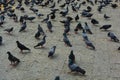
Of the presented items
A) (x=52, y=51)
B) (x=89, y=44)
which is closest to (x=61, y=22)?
(x=89, y=44)

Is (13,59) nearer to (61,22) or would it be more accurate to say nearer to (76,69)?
(76,69)

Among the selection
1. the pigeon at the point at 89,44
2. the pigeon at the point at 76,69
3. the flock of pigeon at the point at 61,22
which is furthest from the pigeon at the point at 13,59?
the pigeon at the point at 89,44

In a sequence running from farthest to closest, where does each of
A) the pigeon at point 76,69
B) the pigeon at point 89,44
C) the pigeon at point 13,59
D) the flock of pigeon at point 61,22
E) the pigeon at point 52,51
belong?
the pigeon at point 89,44 → the pigeon at point 52,51 → the flock of pigeon at point 61,22 → the pigeon at point 13,59 → the pigeon at point 76,69

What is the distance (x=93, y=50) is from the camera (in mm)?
14797

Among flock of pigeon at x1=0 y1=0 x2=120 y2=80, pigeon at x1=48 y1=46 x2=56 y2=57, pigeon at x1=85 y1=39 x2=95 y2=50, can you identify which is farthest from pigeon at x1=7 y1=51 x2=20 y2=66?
pigeon at x1=85 y1=39 x2=95 y2=50

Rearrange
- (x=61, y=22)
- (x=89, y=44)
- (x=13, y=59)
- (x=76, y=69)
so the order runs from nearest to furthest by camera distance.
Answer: (x=76, y=69) < (x=13, y=59) < (x=89, y=44) < (x=61, y=22)

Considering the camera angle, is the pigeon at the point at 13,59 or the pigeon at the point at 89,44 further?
the pigeon at the point at 89,44

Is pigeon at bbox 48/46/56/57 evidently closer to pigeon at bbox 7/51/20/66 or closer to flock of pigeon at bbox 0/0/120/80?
flock of pigeon at bbox 0/0/120/80

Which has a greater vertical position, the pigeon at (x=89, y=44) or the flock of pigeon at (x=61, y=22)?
the flock of pigeon at (x=61, y=22)

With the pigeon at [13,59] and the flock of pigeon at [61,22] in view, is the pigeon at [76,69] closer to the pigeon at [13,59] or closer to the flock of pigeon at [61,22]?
the flock of pigeon at [61,22]

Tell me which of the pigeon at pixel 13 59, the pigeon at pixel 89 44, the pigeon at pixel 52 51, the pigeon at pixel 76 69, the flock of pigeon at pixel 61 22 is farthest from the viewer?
the pigeon at pixel 89 44

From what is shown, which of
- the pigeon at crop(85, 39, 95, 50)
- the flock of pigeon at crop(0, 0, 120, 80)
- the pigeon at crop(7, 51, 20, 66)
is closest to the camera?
the pigeon at crop(7, 51, 20, 66)

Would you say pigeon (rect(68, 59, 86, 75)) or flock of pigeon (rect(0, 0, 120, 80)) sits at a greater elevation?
flock of pigeon (rect(0, 0, 120, 80))

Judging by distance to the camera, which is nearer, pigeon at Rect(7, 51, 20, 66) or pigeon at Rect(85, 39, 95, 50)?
pigeon at Rect(7, 51, 20, 66)
